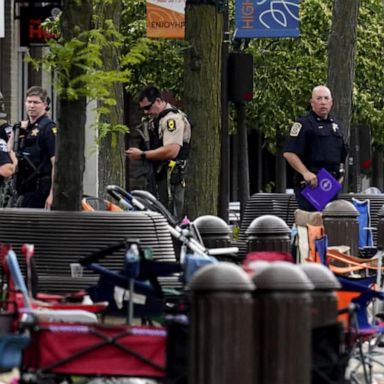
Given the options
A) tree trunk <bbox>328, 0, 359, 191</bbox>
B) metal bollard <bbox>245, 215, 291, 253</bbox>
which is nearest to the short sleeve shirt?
metal bollard <bbox>245, 215, 291, 253</bbox>

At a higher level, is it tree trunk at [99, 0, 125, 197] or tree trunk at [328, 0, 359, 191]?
tree trunk at [328, 0, 359, 191]

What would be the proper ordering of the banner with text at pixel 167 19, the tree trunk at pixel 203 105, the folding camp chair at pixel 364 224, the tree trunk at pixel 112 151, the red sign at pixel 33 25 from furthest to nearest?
the banner with text at pixel 167 19, the red sign at pixel 33 25, the tree trunk at pixel 112 151, the tree trunk at pixel 203 105, the folding camp chair at pixel 364 224

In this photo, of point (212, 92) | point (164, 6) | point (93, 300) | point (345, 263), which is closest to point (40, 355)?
point (93, 300)

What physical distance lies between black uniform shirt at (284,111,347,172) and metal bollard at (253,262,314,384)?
822cm

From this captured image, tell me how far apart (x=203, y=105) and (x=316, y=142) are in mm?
1605

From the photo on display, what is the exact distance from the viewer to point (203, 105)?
17.1 meters

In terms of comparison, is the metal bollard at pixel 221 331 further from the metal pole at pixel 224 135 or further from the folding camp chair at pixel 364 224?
the metal pole at pixel 224 135

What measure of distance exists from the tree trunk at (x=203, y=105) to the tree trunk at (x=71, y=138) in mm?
5031

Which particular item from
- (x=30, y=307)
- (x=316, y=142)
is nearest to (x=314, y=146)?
(x=316, y=142)

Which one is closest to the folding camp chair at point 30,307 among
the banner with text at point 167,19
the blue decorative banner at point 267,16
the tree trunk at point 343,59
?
the blue decorative banner at point 267,16

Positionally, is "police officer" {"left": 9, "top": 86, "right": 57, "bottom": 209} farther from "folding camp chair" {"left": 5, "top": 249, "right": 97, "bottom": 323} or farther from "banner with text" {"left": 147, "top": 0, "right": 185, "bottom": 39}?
"banner with text" {"left": 147, "top": 0, "right": 185, "bottom": 39}

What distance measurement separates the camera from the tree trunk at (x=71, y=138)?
11.8 m

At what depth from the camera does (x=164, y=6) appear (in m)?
22.3

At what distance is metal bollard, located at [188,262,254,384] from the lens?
7445 millimetres
